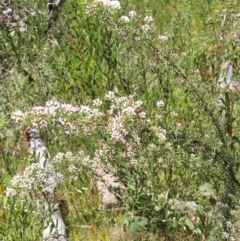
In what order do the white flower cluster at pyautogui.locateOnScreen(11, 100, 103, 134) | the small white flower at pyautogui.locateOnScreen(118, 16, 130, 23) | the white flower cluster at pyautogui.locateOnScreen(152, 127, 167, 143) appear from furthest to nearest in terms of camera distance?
the small white flower at pyautogui.locateOnScreen(118, 16, 130, 23) < the white flower cluster at pyautogui.locateOnScreen(152, 127, 167, 143) < the white flower cluster at pyautogui.locateOnScreen(11, 100, 103, 134)

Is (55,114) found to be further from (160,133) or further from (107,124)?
(160,133)

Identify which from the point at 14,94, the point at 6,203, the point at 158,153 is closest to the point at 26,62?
the point at 14,94

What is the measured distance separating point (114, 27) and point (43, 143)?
1.69m

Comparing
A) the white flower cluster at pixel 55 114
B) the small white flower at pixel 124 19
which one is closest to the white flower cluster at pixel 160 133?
the white flower cluster at pixel 55 114

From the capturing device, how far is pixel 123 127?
2.59 m

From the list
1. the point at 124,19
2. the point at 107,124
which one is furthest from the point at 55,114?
the point at 124,19

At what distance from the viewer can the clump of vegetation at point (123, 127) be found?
9.20ft

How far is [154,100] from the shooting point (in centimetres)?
415

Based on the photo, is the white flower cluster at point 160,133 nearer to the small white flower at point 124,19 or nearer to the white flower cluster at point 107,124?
the white flower cluster at point 107,124

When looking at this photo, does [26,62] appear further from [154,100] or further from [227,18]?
[227,18]

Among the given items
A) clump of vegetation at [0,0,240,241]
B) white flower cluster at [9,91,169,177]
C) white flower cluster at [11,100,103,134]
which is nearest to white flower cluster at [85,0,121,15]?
clump of vegetation at [0,0,240,241]

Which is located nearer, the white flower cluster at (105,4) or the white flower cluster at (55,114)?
the white flower cluster at (55,114)

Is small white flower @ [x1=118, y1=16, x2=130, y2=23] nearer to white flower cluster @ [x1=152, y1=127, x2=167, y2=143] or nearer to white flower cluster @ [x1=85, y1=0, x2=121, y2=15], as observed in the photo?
white flower cluster @ [x1=85, y1=0, x2=121, y2=15]

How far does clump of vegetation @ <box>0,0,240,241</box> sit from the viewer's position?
2.80 metres
